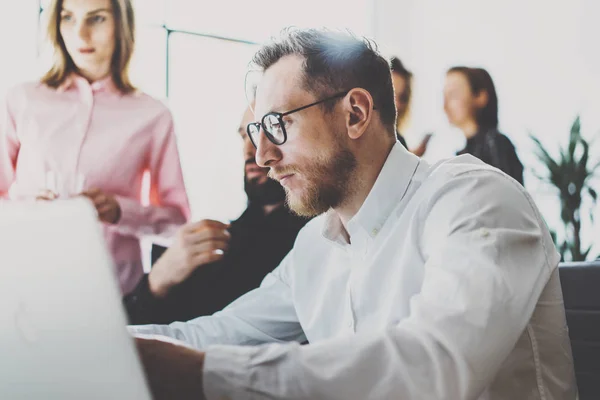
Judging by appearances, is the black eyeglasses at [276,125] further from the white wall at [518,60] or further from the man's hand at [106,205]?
the white wall at [518,60]

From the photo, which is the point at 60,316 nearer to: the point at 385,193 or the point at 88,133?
the point at 385,193

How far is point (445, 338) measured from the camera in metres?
0.82

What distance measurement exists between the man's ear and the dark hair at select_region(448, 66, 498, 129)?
8.32 ft

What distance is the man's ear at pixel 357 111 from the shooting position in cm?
152

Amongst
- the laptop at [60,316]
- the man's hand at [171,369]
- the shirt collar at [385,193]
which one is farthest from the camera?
the shirt collar at [385,193]

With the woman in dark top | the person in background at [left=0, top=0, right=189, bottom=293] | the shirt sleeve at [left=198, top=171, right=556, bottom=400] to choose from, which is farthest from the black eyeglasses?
the woman in dark top

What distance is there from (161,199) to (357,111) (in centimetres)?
96

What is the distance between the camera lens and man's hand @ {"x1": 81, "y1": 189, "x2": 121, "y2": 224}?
206 cm

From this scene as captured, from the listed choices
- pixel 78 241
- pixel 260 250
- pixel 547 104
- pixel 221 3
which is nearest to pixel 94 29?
pixel 260 250

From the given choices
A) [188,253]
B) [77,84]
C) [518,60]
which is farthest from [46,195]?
[518,60]

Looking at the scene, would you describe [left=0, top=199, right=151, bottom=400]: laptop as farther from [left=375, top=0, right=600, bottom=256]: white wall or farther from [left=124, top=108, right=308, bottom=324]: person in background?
[left=375, top=0, right=600, bottom=256]: white wall

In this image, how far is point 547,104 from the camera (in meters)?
4.24

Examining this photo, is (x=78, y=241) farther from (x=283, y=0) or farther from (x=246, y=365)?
(x=283, y=0)


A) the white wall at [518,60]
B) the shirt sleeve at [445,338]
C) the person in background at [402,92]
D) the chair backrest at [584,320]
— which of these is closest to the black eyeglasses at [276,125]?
the shirt sleeve at [445,338]
